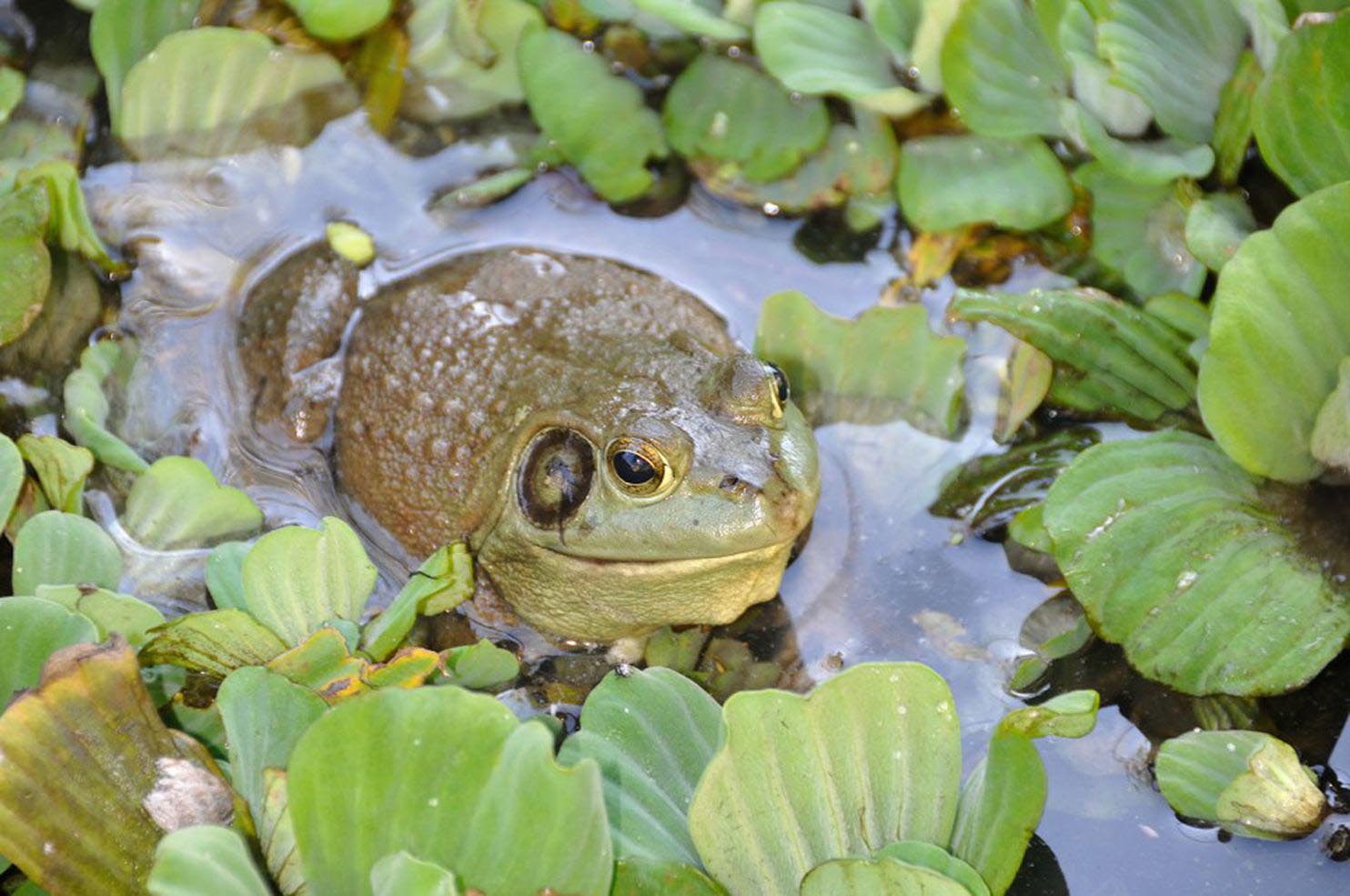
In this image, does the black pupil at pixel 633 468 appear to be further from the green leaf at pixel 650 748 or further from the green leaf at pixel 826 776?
the green leaf at pixel 826 776

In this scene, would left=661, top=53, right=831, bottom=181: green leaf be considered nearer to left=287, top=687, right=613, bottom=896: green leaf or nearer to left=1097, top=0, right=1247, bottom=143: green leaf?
left=1097, top=0, right=1247, bottom=143: green leaf

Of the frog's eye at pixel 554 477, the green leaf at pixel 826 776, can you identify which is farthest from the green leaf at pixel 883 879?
the frog's eye at pixel 554 477

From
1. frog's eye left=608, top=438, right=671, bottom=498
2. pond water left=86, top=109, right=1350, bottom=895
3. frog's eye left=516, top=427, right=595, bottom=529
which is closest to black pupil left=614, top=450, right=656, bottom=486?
Answer: frog's eye left=608, top=438, right=671, bottom=498

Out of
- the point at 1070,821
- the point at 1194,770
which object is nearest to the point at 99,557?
the point at 1070,821

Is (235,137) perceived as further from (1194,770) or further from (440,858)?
(1194,770)

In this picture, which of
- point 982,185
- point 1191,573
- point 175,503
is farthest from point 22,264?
point 1191,573

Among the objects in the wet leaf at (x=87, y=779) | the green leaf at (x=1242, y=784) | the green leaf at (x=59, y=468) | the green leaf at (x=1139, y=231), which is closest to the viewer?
the wet leaf at (x=87, y=779)

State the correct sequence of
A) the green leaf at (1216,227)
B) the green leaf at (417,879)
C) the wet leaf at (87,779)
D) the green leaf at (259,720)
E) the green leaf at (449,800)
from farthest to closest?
the green leaf at (1216,227) < the green leaf at (259,720) < the wet leaf at (87,779) < the green leaf at (449,800) < the green leaf at (417,879)
